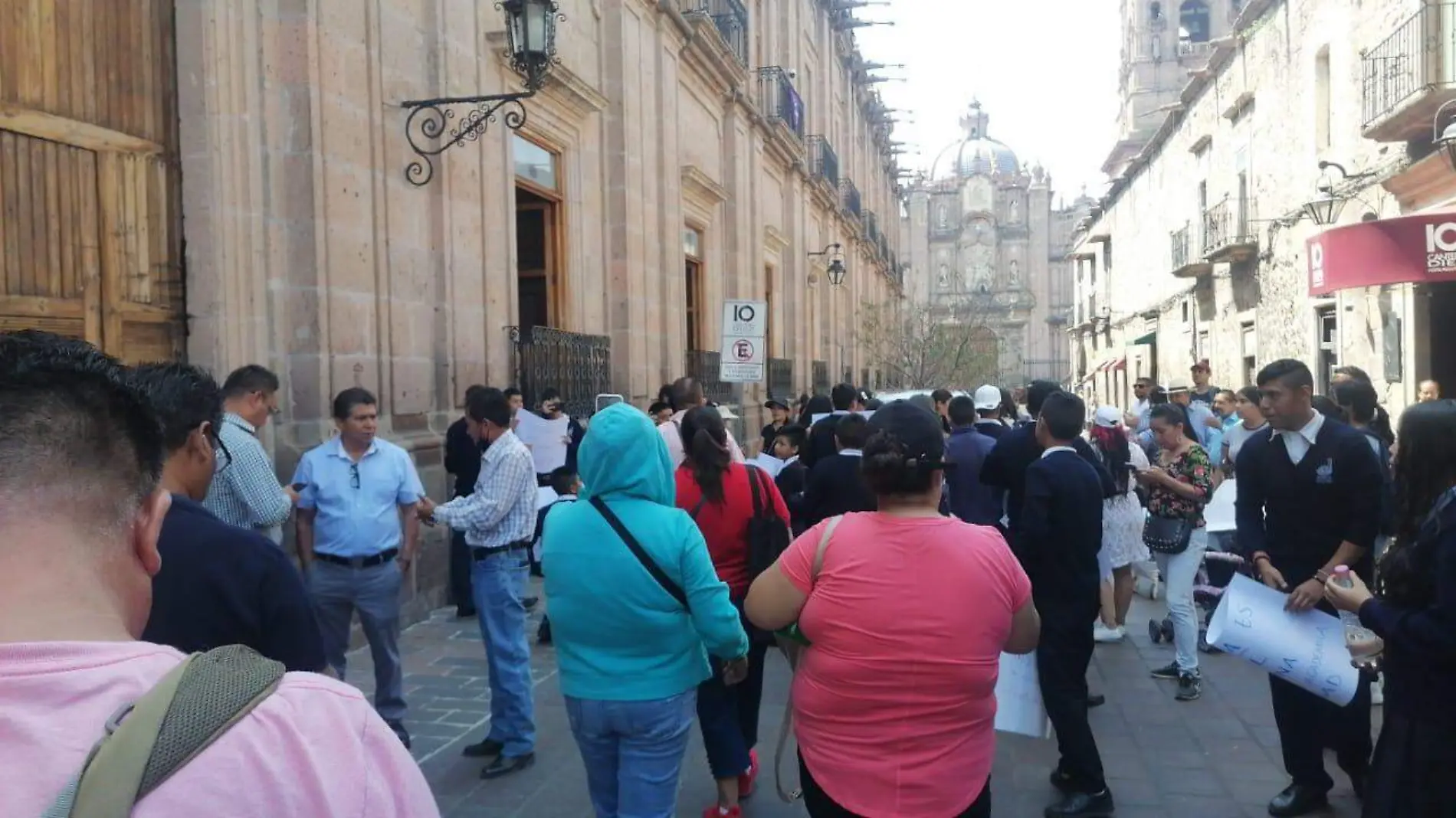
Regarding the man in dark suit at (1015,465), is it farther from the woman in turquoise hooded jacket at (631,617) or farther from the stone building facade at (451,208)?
the stone building facade at (451,208)

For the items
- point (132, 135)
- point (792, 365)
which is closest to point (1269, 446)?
point (132, 135)

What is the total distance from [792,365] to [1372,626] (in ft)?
67.6

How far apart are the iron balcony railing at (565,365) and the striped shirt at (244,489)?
5.70 meters

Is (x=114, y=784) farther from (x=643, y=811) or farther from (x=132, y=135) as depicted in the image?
(x=132, y=135)

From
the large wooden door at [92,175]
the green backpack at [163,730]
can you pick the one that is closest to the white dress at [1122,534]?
the large wooden door at [92,175]

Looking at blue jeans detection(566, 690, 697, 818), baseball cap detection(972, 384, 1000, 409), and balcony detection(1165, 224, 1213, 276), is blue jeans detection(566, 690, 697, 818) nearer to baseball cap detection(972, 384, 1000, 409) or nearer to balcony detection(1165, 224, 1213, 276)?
baseball cap detection(972, 384, 1000, 409)

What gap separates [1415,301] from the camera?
13.8 m

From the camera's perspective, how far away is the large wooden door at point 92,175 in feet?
19.0

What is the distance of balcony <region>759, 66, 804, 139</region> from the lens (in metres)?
22.1

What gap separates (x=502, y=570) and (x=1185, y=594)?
4359 millimetres

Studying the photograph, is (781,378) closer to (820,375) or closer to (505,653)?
(820,375)

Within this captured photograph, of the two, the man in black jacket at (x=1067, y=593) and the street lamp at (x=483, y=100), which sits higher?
the street lamp at (x=483, y=100)

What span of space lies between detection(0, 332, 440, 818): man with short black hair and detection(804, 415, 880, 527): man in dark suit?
14.4ft

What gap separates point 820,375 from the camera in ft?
89.9
